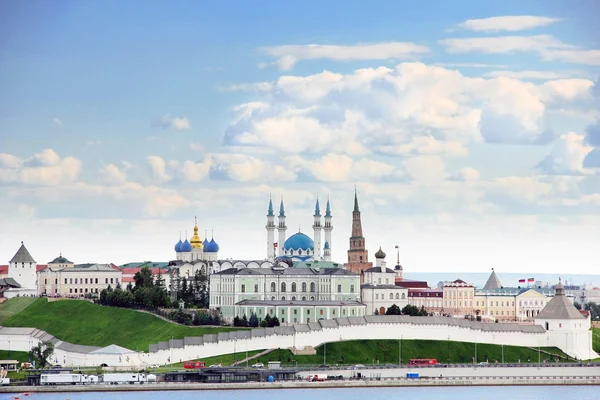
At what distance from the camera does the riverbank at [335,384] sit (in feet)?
316

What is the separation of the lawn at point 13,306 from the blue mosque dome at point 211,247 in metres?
23.8

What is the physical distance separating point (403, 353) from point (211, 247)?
51.5 m

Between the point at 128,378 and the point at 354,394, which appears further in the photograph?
the point at 128,378

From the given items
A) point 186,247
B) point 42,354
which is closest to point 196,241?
point 186,247

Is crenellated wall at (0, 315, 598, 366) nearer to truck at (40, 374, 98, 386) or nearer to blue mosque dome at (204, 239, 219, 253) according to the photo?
truck at (40, 374, 98, 386)

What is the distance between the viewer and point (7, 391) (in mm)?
95625

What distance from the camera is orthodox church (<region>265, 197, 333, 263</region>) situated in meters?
154

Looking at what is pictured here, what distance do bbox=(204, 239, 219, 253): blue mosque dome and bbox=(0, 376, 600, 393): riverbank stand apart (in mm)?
62013

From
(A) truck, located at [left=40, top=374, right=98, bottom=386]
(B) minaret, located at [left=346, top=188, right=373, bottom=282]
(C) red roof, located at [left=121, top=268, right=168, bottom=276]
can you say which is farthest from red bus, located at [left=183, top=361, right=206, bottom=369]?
(B) minaret, located at [left=346, top=188, right=373, bottom=282]

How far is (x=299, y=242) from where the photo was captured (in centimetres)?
15425

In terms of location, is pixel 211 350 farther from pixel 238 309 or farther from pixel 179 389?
pixel 238 309

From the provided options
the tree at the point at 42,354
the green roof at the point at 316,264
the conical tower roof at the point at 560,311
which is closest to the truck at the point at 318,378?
the tree at the point at 42,354

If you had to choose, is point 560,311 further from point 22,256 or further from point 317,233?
point 22,256

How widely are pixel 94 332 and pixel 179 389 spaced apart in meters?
29.7
